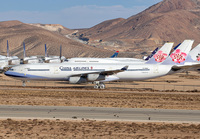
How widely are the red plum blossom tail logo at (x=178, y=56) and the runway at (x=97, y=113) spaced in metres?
28.5

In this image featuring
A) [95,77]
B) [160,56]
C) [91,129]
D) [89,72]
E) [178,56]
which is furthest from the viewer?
[160,56]

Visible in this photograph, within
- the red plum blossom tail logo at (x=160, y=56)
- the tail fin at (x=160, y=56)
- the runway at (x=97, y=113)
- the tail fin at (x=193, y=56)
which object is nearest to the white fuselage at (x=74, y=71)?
the tail fin at (x=160, y=56)

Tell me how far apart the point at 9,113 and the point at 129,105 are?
1267 centimetres

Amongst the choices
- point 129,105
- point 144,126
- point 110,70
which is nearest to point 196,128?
point 144,126

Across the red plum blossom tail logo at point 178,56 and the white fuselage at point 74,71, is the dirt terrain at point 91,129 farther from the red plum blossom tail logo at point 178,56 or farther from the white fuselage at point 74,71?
the red plum blossom tail logo at point 178,56

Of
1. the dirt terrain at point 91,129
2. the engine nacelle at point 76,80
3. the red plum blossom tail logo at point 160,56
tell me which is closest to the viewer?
the dirt terrain at point 91,129

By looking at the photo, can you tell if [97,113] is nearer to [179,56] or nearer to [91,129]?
[91,129]

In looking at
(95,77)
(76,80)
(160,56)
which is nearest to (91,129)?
(76,80)

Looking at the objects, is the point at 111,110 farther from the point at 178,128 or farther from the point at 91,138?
the point at 91,138

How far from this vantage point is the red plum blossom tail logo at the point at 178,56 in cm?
5906

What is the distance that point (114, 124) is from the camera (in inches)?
950

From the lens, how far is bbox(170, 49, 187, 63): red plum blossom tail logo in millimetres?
59056

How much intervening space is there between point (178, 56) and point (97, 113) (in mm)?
34661

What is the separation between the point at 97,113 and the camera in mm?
29188
